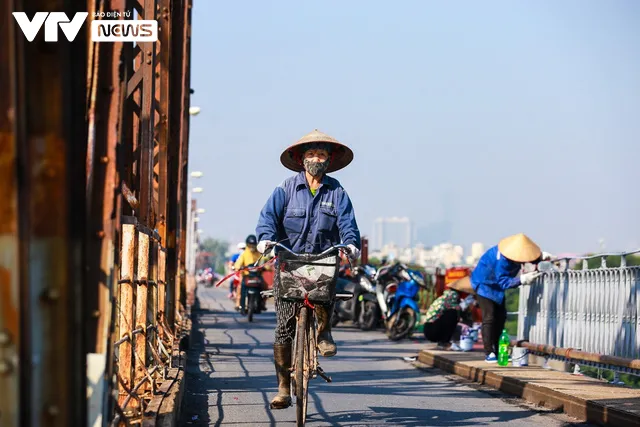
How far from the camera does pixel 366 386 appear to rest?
39.6 feet

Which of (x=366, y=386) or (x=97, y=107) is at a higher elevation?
(x=97, y=107)

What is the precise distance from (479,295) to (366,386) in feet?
10.7

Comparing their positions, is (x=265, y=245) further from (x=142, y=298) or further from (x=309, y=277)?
(x=142, y=298)

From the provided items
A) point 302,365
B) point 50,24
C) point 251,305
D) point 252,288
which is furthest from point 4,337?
point 251,305

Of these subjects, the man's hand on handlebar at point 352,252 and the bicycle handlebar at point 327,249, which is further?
the man's hand on handlebar at point 352,252

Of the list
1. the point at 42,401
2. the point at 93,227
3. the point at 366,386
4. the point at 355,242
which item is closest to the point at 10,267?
the point at 42,401

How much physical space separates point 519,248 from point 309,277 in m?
6.95

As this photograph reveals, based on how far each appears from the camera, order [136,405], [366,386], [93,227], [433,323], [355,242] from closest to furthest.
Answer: [93,227]
[136,405]
[355,242]
[366,386]
[433,323]

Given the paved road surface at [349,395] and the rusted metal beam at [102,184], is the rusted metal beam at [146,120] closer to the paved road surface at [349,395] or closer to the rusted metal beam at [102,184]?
the paved road surface at [349,395]

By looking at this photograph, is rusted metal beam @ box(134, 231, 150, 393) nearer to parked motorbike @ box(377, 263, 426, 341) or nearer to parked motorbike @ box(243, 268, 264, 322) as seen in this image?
parked motorbike @ box(377, 263, 426, 341)

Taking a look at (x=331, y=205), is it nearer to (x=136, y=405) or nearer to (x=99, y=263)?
(x=136, y=405)

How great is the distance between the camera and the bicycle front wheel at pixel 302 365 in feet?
25.0

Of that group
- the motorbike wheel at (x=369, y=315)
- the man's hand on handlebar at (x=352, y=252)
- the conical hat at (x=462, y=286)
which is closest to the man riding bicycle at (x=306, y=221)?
the man's hand on handlebar at (x=352, y=252)

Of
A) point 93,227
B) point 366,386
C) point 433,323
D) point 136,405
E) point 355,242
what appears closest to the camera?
point 93,227
